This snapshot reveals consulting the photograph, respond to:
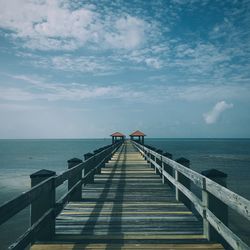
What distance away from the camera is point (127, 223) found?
16.1 feet

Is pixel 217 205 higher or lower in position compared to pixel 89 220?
higher

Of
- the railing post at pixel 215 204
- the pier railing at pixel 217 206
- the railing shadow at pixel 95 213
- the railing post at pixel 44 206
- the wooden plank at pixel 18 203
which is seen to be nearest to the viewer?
the wooden plank at pixel 18 203

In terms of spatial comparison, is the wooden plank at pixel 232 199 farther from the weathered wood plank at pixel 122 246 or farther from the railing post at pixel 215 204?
the weathered wood plank at pixel 122 246

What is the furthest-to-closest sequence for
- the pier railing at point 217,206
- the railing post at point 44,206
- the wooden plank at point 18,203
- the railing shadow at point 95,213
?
the railing shadow at point 95,213 < the railing post at point 44,206 < the pier railing at point 217,206 < the wooden plank at point 18,203

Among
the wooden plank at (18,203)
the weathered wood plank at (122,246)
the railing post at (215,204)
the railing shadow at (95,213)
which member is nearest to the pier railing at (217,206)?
the railing post at (215,204)

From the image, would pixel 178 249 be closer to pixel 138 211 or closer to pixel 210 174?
pixel 210 174

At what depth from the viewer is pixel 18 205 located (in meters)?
2.71

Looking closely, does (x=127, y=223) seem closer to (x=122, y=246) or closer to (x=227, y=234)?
(x=122, y=246)

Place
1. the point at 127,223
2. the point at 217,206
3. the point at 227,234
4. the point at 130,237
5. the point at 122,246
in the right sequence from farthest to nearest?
the point at 127,223 < the point at 130,237 < the point at 122,246 < the point at 217,206 < the point at 227,234

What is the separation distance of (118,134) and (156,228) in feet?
159

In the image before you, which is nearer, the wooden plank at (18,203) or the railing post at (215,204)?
the wooden plank at (18,203)

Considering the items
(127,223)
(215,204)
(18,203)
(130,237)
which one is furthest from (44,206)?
(215,204)

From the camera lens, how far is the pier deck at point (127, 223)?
4012 millimetres

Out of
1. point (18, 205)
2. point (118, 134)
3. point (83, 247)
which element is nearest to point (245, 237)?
point (83, 247)
